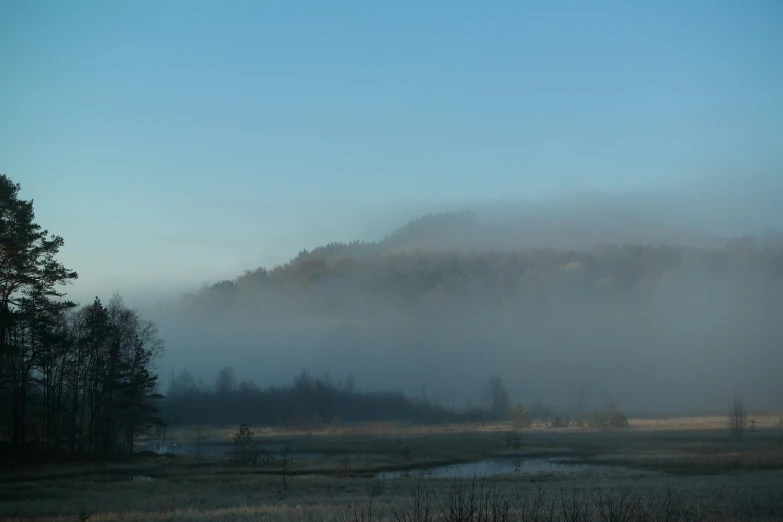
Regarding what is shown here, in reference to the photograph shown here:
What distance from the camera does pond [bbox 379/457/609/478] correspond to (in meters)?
44.9

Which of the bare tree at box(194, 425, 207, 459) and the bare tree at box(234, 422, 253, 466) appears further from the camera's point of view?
the bare tree at box(194, 425, 207, 459)

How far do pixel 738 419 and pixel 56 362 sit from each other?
70.9 meters

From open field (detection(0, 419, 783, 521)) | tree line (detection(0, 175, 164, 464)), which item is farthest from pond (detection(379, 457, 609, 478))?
tree line (detection(0, 175, 164, 464))

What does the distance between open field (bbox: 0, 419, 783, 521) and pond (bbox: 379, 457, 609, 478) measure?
0.55 feet

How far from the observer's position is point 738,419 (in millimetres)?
69562

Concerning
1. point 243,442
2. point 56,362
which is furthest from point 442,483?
point 56,362

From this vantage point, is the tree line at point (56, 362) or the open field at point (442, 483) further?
the tree line at point (56, 362)

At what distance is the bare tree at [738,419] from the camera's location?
65188mm

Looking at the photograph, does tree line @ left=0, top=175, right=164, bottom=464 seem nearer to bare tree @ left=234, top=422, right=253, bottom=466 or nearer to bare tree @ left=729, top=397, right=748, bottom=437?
bare tree @ left=234, top=422, right=253, bottom=466

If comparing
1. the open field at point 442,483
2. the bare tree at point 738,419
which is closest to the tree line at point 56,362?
the open field at point 442,483

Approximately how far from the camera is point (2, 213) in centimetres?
3888

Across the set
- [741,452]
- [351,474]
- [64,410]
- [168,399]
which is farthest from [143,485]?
[168,399]

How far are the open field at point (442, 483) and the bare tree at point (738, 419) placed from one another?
2.28m

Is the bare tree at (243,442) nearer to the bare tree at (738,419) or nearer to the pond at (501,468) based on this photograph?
the pond at (501,468)
